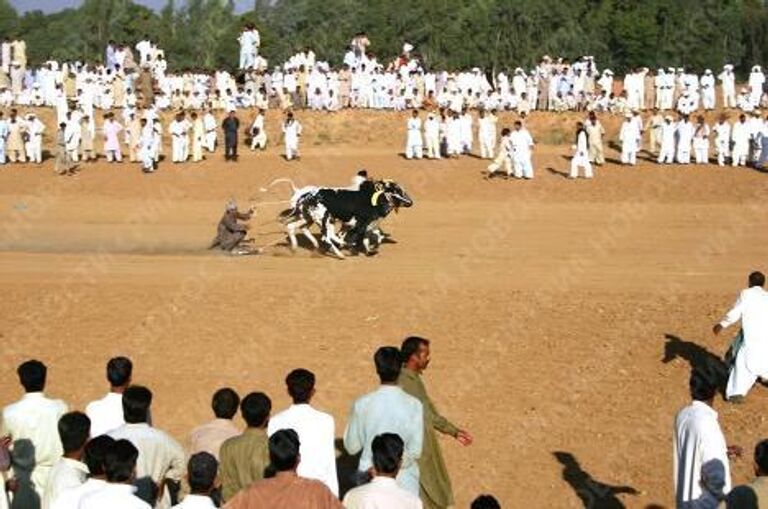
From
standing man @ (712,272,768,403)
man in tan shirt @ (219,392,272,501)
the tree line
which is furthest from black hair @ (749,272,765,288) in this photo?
the tree line

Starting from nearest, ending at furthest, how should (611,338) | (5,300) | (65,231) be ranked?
(611,338), (5,300), (65,231)

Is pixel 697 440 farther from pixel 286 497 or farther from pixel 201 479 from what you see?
pixel 201 479

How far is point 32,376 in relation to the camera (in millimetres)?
8125

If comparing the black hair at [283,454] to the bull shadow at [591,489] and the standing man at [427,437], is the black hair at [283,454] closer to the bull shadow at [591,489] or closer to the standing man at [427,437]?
the standing man at [427,437]

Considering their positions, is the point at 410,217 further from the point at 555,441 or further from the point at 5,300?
the point at 555,441

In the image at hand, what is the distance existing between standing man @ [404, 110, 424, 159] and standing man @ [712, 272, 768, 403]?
18673 millimetres

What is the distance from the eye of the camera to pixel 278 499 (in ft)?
20.6

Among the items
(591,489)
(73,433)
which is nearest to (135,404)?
(73,433)

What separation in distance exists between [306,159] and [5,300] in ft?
49.0

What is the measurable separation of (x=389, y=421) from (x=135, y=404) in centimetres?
156

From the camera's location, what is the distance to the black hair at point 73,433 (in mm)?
7094

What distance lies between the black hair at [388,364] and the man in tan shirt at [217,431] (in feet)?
3.11

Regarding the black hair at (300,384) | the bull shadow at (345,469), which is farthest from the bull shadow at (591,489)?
the black hair at (300,384)

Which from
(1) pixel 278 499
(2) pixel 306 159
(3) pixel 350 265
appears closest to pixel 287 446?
(1) pixel 278 499
